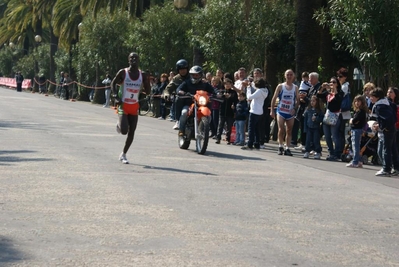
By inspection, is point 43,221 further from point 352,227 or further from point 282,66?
point 282,66

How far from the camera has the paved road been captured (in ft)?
25.8

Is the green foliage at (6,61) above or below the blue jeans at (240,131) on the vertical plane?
above

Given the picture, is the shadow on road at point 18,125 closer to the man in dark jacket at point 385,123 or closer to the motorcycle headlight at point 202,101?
the motorcycle headlight at point 202,101

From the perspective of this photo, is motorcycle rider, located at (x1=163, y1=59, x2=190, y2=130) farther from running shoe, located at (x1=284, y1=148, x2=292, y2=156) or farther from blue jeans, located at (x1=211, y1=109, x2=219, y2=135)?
blue jeans, located at (x1=211, y1=109, x2=219, y2=135)

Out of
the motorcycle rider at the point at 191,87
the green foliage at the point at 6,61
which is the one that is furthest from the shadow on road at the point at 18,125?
the green foliage at the point at 6,61

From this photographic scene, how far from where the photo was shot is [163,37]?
40750 mm

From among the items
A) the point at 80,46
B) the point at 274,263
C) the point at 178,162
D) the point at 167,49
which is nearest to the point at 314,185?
the point at 178,162

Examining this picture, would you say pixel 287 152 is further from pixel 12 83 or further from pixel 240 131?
pixel 12 83

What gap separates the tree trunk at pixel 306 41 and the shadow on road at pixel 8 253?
59.8 feet

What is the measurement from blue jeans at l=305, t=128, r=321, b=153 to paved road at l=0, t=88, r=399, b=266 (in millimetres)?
1597

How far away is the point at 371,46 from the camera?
66.2 ft

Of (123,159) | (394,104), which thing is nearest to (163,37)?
(394,104)

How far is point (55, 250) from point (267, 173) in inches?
302

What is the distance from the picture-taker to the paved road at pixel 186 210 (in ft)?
25.8
